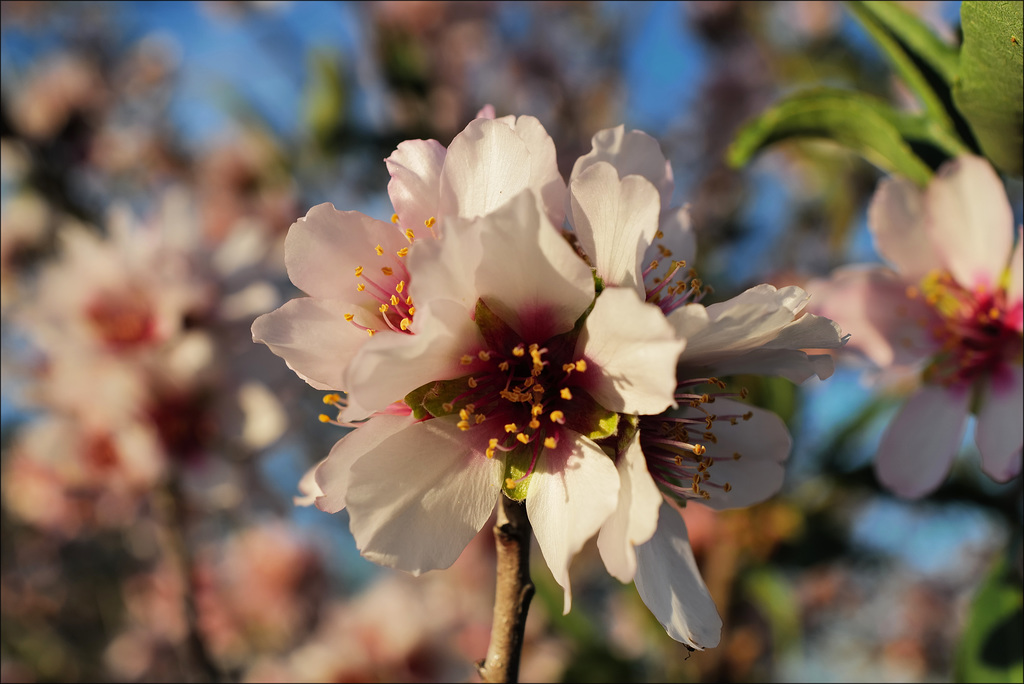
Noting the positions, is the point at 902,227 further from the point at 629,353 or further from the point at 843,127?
the point at 629,353

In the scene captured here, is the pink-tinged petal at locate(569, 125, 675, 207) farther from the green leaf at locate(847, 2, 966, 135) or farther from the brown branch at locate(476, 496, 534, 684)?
the green leaf at locate(847, 2, 966, 135)

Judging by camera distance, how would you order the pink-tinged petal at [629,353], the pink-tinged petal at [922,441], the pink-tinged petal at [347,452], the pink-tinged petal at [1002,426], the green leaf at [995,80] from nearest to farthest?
the pink-tinged petal at [629,353]
the pink-tinged petal at [347,452]
the green leaf at [995,80]
the pink-tinged petal at [1002,426]
the pink-tinged petal at [922,441]

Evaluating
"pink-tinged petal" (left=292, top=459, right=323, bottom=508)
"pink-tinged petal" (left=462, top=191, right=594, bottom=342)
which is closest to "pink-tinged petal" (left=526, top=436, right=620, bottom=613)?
"pink-tinged petal" (left=462, top=191, right=594, bottom=342)

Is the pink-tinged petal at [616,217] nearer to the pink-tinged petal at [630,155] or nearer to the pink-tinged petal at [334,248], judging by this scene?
the pink-tinged petal at [630,155]

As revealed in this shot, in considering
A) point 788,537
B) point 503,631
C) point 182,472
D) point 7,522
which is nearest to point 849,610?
point 788,537

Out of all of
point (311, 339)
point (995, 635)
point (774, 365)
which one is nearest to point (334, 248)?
point (311, 339)

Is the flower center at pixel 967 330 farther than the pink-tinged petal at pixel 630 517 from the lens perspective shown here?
Yes

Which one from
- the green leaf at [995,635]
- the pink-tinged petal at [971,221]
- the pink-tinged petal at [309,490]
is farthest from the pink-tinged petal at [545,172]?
the green leaf at [995,635]
